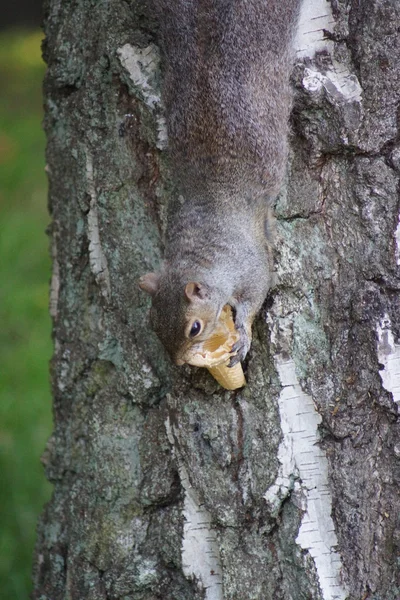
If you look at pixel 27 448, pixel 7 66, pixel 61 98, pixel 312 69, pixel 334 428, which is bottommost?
pixel 334 428

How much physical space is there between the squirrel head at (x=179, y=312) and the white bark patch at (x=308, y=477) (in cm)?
18

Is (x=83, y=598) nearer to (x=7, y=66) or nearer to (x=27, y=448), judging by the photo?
(x=27, y=448)

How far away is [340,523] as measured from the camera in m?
1.69

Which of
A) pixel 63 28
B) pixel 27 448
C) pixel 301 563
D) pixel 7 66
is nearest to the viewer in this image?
pixel 301 563

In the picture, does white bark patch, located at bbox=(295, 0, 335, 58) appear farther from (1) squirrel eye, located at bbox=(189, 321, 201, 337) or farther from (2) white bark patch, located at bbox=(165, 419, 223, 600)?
(2) white bark patch, located at bbox=(165, 419, 223, 600)

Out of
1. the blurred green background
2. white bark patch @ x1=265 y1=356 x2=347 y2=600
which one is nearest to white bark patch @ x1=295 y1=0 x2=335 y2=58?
white bark patch @ x1=265 y1=356 x2=347 y2=600

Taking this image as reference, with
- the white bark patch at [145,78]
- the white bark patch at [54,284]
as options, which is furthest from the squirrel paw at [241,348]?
the white bark patch at [54,284]

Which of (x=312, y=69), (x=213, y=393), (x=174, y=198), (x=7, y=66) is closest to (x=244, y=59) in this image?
(x=312, y=69)

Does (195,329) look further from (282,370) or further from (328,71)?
(328,71)

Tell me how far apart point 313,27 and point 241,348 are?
2.23 ft

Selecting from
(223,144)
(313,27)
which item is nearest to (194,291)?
(223,144)

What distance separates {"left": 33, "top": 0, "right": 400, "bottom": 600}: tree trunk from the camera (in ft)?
5.59

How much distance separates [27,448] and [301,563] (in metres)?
1.68

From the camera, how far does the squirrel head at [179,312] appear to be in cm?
171
